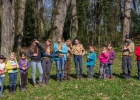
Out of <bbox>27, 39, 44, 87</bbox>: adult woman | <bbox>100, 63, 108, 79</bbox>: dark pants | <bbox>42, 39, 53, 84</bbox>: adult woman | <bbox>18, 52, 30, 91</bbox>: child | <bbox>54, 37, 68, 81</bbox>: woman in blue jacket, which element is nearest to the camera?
<bbox>18, 52, 30, 91</bbox>: child

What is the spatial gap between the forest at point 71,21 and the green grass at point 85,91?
4.73 m

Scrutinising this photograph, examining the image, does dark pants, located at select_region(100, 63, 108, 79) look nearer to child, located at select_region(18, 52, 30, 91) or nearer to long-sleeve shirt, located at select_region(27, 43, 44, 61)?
long-sleeve shirt, located at select_region(27, 43, 44, 61)

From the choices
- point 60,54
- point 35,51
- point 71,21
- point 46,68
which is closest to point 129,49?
point 60,54

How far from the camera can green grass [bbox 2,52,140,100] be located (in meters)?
9.86

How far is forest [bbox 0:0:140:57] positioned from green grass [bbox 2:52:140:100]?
4.73m

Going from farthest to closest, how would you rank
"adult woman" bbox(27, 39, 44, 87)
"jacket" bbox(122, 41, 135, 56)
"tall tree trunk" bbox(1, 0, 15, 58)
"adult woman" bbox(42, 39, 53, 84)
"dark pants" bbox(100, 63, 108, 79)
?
"tall tree trunk" bbox(1, 0, 15, 58) → "dark pants" bbox(100, 63, 108, 79) → "jacket" bbox(122, 41, 135, 56) → "adult woman" bbox(42, 39, 53, 84) → "adult woman" bbox(27, 39, 44, 87)

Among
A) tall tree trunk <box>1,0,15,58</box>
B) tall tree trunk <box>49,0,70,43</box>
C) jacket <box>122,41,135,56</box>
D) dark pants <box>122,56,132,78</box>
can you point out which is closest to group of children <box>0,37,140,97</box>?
jacket <box>122,41,135,56</box>

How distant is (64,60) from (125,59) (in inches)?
111

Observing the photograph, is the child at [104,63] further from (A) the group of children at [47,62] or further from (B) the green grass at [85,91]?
(B) the green grass at [85,91]

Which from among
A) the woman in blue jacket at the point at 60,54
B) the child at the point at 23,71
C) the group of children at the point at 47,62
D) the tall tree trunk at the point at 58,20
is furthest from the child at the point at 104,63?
the tall tree trunk at the point at 58,20

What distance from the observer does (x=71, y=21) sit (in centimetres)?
2809

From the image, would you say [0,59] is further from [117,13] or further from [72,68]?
[117,13]

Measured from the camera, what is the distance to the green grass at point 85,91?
986cm

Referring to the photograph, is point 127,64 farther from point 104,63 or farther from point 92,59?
point 92,59
